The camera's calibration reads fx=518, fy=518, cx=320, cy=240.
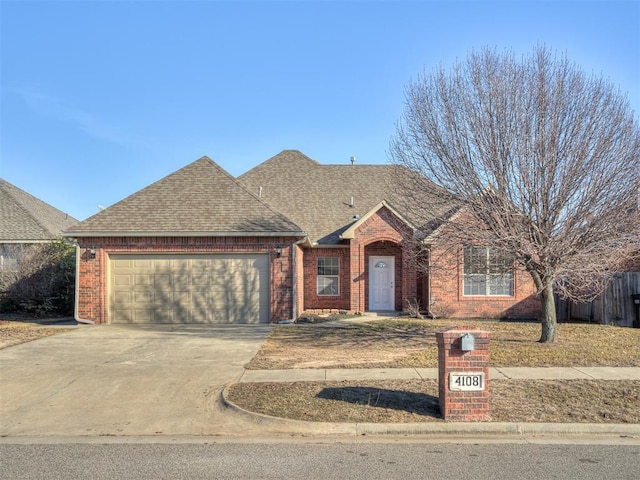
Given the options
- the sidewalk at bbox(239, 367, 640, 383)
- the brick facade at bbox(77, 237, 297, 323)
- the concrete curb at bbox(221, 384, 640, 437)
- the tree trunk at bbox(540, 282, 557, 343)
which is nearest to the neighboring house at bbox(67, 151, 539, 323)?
the brick facade at bbox(77, 237, 297, 323)

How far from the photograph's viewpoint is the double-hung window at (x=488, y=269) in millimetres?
12781

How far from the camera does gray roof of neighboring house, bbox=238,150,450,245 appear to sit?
2098 centimetres

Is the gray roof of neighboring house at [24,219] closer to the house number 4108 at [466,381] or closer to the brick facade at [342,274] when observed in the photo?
the brick facade at [342,274]

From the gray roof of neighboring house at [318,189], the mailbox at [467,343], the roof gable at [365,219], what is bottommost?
the mailbox at [467,343]

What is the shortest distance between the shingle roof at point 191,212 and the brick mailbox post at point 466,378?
31.9 feet

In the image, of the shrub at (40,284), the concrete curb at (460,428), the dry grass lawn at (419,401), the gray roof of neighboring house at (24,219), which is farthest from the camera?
the gray roof of neighboring house at (24,219)

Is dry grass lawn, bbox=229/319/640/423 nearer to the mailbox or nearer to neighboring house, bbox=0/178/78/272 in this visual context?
the mailbox

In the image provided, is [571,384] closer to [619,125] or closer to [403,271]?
[619,125]

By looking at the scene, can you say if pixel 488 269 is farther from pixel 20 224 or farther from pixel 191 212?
pixel 20 224

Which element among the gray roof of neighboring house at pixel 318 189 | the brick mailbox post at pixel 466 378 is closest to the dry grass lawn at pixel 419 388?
the brick mailbox post at pixel 466 378

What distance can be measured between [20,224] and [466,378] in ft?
76.8

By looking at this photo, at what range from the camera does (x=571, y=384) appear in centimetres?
824

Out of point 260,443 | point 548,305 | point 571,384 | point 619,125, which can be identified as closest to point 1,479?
point 260,443

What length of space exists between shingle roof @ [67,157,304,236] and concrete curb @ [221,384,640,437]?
9.81m
